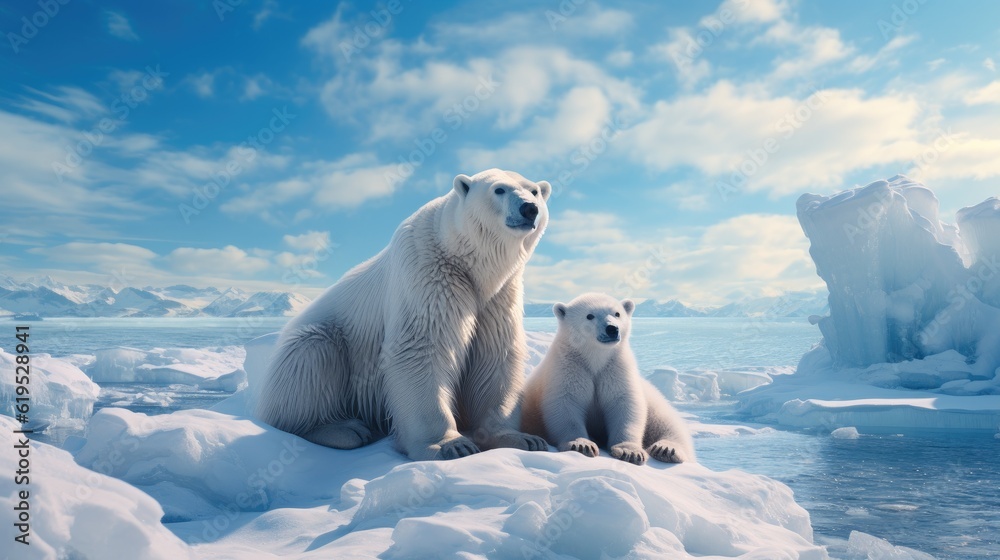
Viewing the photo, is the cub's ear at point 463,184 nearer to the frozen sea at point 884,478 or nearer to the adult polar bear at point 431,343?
the adult polar bear at point 431,343

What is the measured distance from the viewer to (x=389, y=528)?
2652 mm

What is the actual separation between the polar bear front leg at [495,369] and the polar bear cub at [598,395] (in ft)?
0.99

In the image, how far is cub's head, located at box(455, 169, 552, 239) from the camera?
12.5 ft

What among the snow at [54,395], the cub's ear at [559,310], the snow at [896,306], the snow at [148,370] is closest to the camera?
the cub's ear at [559,310]

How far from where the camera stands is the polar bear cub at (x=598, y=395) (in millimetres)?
4117

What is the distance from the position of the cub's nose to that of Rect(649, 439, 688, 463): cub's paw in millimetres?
1569

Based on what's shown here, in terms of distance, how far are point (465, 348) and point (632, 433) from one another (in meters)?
1.13

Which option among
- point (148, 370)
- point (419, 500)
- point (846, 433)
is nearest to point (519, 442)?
point (419, 500)

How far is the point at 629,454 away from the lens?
373 cm

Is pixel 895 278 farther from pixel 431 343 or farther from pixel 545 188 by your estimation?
pixel 431 343

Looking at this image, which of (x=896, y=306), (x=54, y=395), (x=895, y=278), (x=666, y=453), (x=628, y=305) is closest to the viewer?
(x=666, y=453)

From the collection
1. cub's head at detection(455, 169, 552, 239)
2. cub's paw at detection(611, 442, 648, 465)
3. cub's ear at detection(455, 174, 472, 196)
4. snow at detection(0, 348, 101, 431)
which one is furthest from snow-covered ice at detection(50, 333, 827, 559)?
snow at detection(0, 348, 101, 431)

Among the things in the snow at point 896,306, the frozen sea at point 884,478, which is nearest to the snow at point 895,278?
the snow at point 896,306

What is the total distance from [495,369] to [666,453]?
1128 mm
